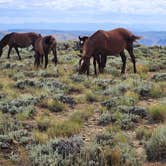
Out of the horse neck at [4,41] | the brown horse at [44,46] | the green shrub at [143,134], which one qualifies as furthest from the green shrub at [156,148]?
the horse neck at [4,41]

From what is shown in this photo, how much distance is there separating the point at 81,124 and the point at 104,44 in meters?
8.64

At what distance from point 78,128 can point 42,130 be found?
2.56ft

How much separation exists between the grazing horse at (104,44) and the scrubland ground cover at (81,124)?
164cm

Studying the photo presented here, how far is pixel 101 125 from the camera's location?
9.24 m

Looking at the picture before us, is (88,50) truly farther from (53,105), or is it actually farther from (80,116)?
(80,116)

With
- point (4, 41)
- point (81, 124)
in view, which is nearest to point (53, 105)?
point (81, 124)

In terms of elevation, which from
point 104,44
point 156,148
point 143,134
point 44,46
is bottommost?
point 143,134

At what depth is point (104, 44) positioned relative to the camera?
682 inches

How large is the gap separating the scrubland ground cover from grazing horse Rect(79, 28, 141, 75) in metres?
1.64

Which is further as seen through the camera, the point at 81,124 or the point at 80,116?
the point at 80,116

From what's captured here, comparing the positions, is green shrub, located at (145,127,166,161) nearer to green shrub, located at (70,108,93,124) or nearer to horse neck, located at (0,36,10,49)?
green shrub, located at (70,108,93,124)

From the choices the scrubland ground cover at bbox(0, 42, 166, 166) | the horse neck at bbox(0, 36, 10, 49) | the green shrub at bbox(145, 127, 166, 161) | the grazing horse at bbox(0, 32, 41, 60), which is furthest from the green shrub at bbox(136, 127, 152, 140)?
the grazing horse at bbox(0, 32, 41, 60)

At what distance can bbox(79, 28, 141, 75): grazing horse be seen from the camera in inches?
672

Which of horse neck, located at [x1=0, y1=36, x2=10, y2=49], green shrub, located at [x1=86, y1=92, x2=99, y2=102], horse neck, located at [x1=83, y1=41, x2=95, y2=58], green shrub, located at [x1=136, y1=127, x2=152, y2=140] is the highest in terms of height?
horse neck, located at [x1=83, y1=41, x2=95, y2=58]
